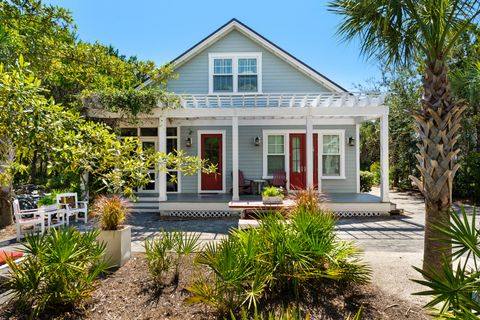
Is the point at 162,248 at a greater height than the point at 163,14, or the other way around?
the point at 163,14

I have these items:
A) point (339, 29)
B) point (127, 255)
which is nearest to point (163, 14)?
point (339, 29)

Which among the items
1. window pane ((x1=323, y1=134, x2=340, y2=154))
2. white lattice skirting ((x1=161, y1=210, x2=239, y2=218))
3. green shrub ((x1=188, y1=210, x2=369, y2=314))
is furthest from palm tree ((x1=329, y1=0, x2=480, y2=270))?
window pane ((x1=323, y1=134, x2=340, y2=154))

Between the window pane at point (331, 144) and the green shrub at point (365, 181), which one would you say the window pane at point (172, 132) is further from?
the green shrub at point (365, 181)

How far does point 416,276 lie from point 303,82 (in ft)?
33.6

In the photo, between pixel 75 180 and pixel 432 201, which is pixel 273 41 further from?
pixel 432 201

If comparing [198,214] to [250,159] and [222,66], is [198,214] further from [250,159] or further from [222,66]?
[222,66]

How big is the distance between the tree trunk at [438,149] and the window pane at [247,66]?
981 centimetres

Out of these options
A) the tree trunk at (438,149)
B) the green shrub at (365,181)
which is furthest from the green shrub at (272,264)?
the green shrub at (365,181)

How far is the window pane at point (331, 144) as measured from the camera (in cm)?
1364

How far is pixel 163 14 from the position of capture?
1131 cm

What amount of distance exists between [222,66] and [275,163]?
4.89 metres

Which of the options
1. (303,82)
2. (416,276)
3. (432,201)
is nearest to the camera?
(432,201)

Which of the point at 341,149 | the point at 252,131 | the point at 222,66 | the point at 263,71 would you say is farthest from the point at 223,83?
the point at 341,149

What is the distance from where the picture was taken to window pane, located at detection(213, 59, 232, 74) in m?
13.7
